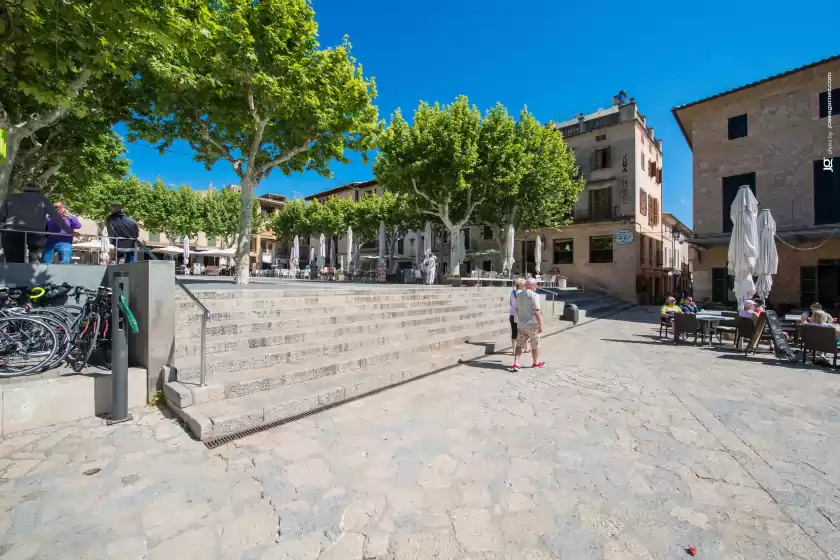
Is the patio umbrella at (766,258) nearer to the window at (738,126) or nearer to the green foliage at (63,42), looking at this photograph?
the window at (738,126)

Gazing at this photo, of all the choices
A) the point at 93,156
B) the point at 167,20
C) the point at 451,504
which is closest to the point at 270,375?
the point at 451,504

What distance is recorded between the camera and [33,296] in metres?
5.12

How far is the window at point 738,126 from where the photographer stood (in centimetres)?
1836

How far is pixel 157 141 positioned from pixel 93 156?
10.9 feet

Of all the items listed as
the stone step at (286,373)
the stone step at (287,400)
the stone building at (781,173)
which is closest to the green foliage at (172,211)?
the stone step at (286,373)

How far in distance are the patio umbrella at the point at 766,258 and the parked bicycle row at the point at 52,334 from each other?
14.4m

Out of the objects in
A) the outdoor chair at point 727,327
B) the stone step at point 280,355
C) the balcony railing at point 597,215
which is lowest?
the outdoor chair at point 727,327

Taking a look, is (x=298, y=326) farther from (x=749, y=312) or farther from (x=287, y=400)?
(x=749, y=312)

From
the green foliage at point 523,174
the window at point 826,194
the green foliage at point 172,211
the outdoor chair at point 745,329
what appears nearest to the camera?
the outdoor chair at point 745,329

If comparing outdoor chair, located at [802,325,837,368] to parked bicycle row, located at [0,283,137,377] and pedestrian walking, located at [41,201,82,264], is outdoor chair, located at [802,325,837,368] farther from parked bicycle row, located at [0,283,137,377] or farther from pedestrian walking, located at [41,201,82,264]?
pedestrian walking, located at [41,201,82,264]

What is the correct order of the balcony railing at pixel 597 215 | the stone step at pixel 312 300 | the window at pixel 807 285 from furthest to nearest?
the balcony railing at pixel 597 215 → the window at pixel 807 285 → the stone step at pixel 312 300

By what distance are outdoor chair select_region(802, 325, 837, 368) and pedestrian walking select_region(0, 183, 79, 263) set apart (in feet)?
44.9

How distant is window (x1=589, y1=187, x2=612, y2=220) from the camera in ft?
89.2

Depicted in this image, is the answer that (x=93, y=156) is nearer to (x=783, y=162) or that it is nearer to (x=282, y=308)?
(x=282, y=308)
